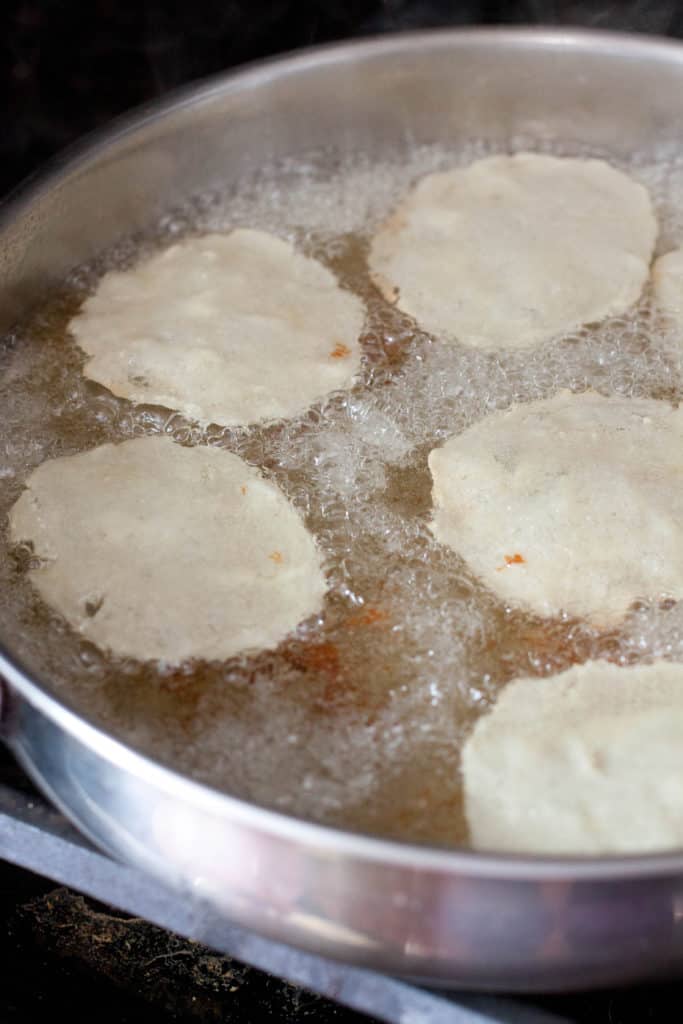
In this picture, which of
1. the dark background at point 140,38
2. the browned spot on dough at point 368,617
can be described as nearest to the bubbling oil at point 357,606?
the browned spot on dough at point 368,617

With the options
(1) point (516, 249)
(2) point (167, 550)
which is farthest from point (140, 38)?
(2) point (167, 550)

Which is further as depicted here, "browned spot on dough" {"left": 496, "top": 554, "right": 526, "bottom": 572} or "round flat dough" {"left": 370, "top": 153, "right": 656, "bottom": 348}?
"round flat dough" {"left": 370, "top": 153, "right": 656, "bottom": 348}

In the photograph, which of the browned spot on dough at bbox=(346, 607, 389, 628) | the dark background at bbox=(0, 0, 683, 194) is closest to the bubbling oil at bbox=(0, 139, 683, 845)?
the browned spot on dough at bbox=(346, 607, 389, 628)

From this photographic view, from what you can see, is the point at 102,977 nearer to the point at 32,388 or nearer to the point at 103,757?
the point at 103,757

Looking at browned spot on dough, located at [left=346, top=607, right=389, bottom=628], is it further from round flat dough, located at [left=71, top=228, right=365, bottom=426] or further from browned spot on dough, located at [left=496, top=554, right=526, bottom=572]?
round flat dough, located at [left=71, top=228, right=365, bottom=426]

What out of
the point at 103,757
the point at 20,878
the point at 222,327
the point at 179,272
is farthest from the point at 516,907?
the point at 179,272

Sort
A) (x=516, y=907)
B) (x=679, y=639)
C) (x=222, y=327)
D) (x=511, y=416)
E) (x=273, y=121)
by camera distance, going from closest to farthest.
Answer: (x=516, y=907) → (x=679, y=639) → (x=511, y=416) → (x=222, y=327) → (x=273, y=121)
